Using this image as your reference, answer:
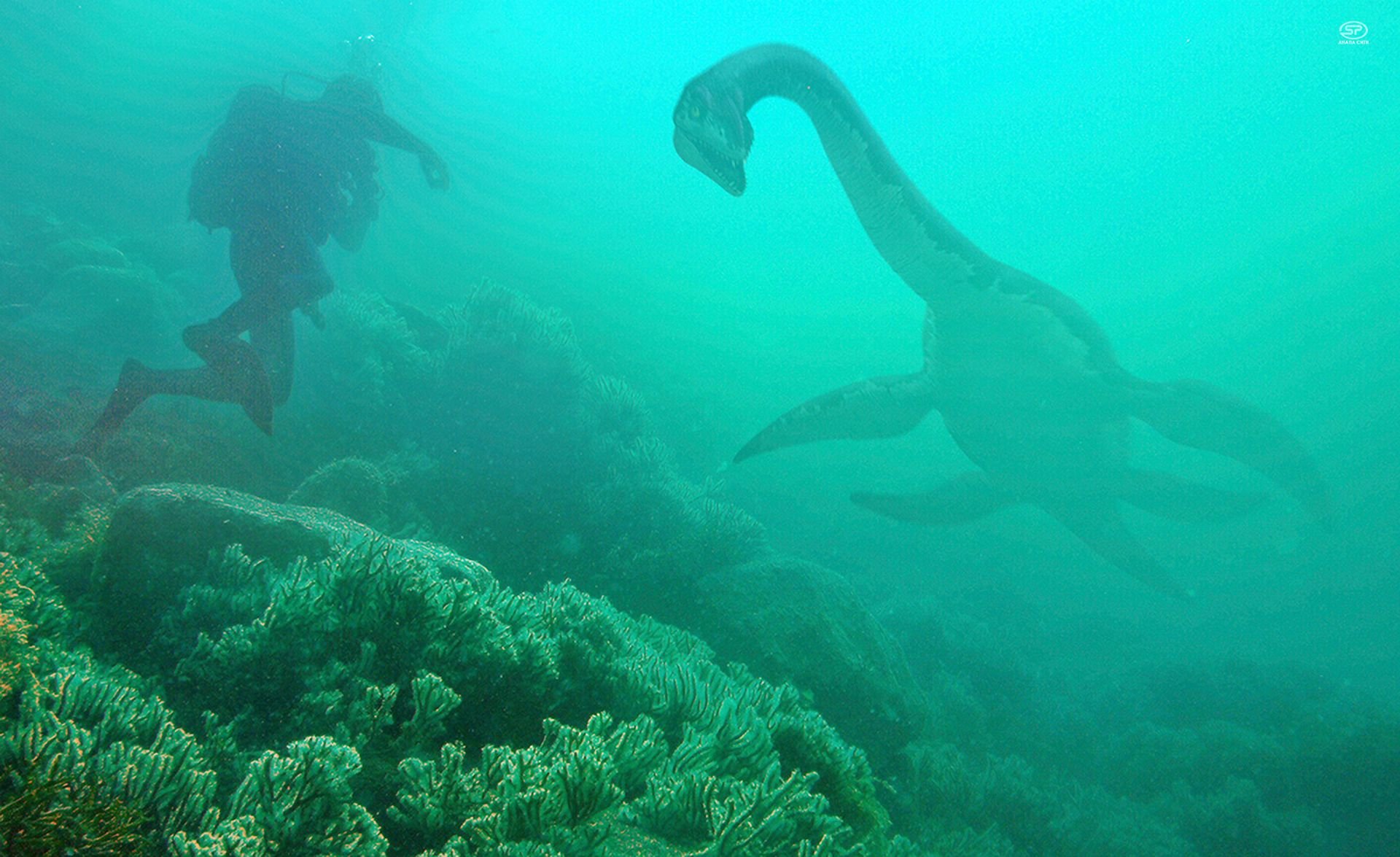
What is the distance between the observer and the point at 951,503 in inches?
377

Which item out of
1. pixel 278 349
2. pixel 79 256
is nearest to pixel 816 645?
pixel 278 349

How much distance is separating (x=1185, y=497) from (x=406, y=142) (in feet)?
36.1

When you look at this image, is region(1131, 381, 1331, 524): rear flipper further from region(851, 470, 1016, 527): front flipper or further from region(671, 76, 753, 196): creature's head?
region(671, 76, 753, 196): creature's head

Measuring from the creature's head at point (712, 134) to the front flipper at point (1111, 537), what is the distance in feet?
26.4

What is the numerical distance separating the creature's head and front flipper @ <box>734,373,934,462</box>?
4.39 meters

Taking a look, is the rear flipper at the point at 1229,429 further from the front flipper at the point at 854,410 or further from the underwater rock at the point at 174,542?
the underwater rock at the point at 174,542

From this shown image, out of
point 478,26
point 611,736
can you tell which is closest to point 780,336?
point 478,26

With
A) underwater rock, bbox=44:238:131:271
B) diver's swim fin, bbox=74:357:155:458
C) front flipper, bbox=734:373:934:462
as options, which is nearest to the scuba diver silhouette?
diver's swim fin, bbox=74:357:155:458

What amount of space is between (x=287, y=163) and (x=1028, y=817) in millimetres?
10131

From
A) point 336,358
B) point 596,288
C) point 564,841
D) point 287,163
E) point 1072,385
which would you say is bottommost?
point 564,841

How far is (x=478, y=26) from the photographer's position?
39344mm

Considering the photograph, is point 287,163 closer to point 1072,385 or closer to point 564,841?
point 564,841

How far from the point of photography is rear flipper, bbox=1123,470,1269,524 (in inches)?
301

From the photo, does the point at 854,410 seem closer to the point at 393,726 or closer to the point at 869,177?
the point at 869,177
